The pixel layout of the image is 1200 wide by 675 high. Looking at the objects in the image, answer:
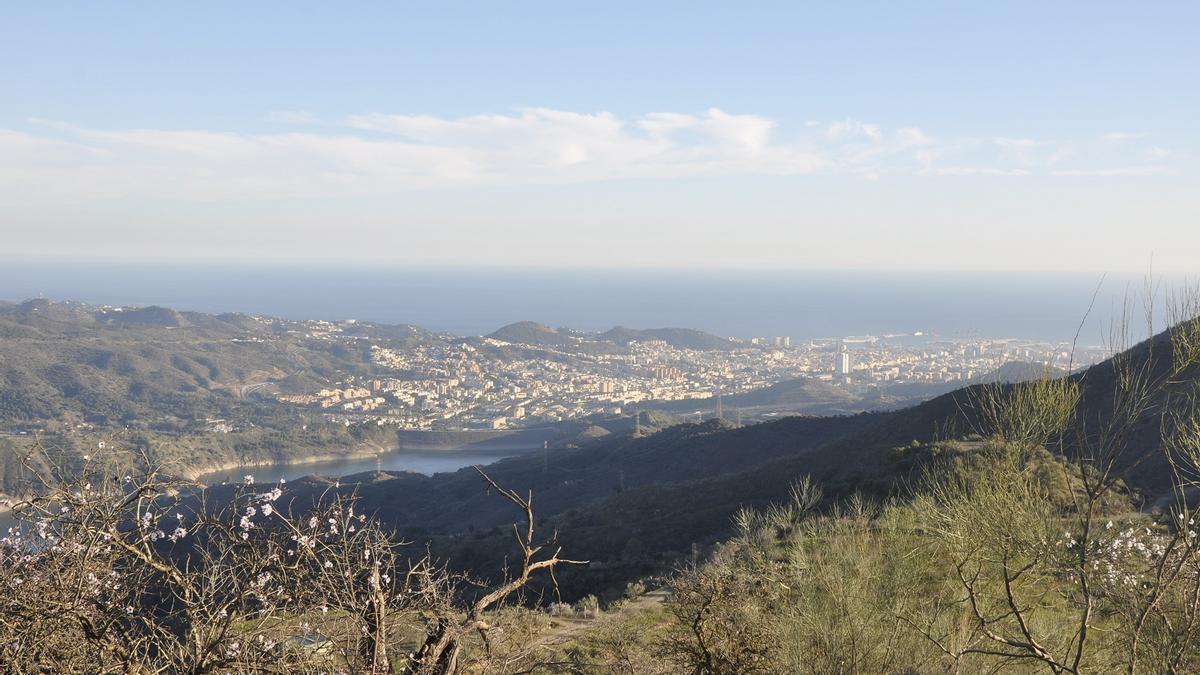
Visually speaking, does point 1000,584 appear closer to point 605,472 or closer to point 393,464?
point 605,472

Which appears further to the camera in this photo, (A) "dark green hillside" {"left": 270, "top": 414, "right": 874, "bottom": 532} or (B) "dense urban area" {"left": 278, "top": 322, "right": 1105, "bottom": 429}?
(B) "dense urban area" {"left": 278, "top": 322, "right": 1105, "bottom": 429}

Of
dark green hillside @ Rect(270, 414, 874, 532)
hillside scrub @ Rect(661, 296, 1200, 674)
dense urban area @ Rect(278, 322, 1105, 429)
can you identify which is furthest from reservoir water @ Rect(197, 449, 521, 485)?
hillside scrub @ Rect(661, 296, 1200, 674)

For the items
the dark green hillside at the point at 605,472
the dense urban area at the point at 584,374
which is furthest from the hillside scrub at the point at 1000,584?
the dense urban area at the point at 584,374

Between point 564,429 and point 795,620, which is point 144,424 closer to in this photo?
point 564,429

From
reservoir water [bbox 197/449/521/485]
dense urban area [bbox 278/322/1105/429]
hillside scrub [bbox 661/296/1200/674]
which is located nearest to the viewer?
hillside scrub [bbox 661/296/1200/674]

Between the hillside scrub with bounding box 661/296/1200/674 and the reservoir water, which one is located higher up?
the hillside scrub with bounding box 661/296/1200/674

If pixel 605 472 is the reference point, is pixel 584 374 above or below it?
below

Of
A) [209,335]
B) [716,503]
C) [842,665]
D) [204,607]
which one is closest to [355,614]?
[204,607]

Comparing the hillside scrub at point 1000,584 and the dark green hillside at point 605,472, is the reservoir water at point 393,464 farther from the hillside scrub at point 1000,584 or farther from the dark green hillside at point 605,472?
the hillside scrub at point 1000,584

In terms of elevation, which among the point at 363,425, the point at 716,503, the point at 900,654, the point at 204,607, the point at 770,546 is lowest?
the point at 363,425

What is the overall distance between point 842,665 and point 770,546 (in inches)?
305

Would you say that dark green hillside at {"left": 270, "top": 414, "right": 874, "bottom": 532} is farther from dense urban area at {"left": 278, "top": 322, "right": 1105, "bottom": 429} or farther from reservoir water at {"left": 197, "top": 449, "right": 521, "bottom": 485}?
dense urban area at {"left": 278, "top": 322, "right": 1105, "bottom": 429}

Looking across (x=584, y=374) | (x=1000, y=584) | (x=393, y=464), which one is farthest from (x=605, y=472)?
(x=584, y=374)

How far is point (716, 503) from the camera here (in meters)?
26.9
